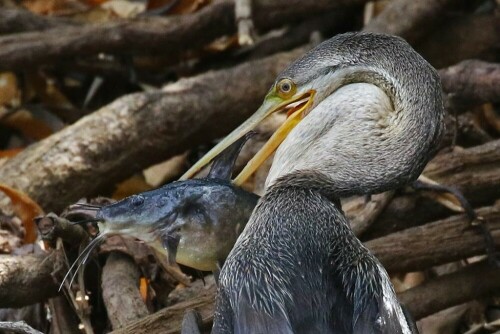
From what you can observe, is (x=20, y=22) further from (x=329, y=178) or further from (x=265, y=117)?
(x=329, y=178)

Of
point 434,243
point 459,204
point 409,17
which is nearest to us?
point 434,243

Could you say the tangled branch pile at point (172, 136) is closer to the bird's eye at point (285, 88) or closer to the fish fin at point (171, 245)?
the fish fin at point (171, 245)

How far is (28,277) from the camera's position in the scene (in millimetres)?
4555

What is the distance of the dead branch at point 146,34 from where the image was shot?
236 inches

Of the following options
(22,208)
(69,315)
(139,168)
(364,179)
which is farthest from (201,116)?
(364,179)

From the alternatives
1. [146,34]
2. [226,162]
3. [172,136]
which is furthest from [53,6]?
[226,162]

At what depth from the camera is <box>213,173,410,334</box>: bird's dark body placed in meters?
3.60

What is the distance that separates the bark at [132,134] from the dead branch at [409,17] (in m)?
0.53

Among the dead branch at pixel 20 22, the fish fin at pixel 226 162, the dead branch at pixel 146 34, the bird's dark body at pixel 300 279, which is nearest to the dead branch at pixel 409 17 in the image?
the dead branch at pixel 146 34

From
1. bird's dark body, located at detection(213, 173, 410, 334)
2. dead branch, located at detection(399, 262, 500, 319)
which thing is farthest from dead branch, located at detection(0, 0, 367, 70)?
bird's dark body, located at detection(213, 173, 410, 334)

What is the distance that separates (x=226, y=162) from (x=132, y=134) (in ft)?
4.49

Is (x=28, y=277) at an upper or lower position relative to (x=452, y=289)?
upper

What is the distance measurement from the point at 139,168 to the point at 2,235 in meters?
0.87

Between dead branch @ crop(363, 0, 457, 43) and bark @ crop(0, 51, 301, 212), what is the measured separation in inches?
20.8
